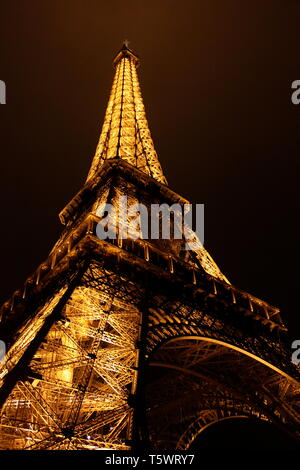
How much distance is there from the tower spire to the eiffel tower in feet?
9.80

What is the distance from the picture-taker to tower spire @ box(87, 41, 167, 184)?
34.8m

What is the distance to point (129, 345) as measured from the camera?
15469mm

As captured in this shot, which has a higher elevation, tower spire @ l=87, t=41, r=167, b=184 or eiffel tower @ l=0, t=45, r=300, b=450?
tower spire @ l=87, t=41, r=167, b=184

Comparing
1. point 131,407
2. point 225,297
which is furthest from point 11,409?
point 225,297

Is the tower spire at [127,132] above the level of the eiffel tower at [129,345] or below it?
above

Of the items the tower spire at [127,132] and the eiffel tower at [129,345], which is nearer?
the eiffel tower at [129,345]

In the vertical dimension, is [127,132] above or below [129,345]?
above

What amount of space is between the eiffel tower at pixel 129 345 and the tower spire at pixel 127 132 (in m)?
2.99

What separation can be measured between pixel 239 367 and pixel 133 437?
13.6 m

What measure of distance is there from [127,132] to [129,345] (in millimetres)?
26052

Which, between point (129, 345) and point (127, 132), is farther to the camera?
point (127, 132)

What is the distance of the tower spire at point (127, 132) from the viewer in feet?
114
